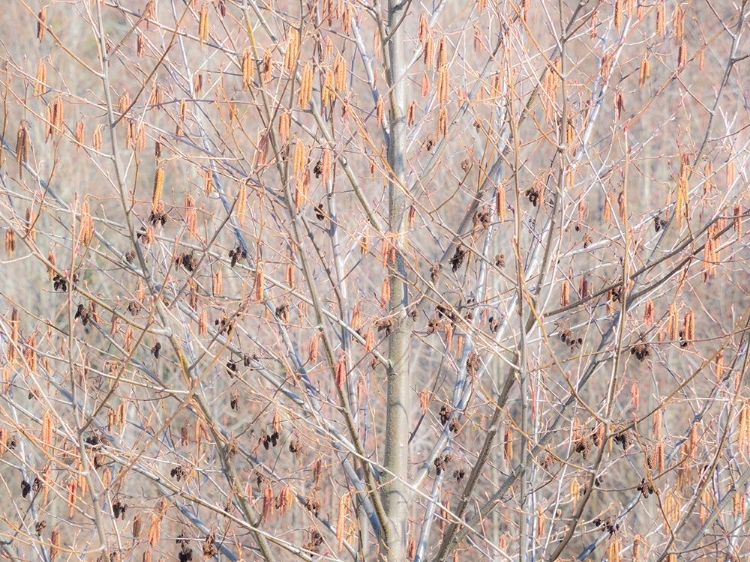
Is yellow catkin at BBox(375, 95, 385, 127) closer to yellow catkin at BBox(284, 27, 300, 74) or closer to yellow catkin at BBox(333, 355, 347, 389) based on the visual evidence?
yellow catkin at BBox(284, 27, 300, 74)

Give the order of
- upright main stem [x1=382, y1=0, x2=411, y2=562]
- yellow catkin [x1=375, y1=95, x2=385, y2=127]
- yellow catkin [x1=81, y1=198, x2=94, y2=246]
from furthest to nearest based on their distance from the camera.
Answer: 1. upright main stem [x1=382, y1=0, x2=411, y2=562]
2. yellow catkin [x1=375, y1=95, x2=385, y2=127]
3. yellow catkin [x1=81, y1=198, x2=94, y2=246]

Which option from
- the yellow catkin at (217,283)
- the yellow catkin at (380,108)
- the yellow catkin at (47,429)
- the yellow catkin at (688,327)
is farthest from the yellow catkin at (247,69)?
the yellow catkin at (688,327)

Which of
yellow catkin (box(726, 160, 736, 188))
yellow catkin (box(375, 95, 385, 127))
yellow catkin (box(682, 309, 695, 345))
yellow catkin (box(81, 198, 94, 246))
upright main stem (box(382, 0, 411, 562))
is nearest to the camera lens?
yellow catkin (box(81, 198, 94, 246))

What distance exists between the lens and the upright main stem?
3.98 metres

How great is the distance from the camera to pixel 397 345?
13.5 ft

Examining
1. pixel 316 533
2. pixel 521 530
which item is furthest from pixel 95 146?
pixel 521 530

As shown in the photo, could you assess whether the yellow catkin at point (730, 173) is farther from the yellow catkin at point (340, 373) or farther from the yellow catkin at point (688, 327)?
the yellow catkin at point (340, 373)

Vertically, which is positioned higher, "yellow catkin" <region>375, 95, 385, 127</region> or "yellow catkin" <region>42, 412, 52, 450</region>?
"yellow catkin" <region>375, 95, 385, 127</region>

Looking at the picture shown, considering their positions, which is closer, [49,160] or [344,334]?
[344,334]

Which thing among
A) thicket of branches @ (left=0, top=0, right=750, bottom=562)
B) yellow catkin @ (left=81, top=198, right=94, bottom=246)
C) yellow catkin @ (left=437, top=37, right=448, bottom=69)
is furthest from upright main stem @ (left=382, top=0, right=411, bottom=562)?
yellow catkin @ (left=81, top=198, right=94, bottom=246)

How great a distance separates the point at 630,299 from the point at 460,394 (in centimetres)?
97

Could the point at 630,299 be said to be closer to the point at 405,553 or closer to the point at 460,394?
the point at 460,394

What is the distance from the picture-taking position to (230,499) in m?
3.75

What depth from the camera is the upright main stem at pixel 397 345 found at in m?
3.98
